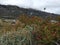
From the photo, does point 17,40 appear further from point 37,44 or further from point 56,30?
point 56,30

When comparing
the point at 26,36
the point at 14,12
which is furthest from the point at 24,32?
the point at 14,12

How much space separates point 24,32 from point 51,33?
118cm

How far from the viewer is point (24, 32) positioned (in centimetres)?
1252

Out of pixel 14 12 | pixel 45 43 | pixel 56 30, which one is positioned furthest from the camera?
pixel 14 12

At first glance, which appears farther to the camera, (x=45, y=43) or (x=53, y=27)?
(x=53, y=27)

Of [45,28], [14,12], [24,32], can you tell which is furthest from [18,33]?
[14,12]

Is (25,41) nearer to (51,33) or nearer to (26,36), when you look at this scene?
(26,36)

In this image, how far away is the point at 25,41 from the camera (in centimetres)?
1223

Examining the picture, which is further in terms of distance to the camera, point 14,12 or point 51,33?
point 14,12

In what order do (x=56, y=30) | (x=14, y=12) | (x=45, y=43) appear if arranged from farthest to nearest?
(x=14, y=12)
(x=56, y=30)
(x=45, y=43)

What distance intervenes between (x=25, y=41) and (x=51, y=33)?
119 cm

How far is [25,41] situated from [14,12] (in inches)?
799

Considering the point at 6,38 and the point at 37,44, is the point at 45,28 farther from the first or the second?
the point at 6,38

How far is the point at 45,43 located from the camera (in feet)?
39.5
